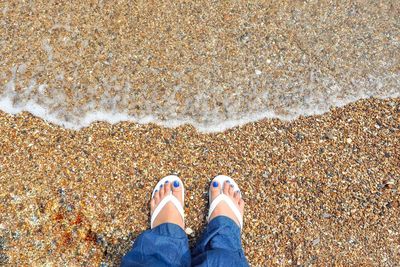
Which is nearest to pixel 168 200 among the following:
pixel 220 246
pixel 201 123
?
pixel 220 246

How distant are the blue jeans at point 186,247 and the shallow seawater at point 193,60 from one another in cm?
69

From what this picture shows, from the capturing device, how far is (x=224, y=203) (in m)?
2.65

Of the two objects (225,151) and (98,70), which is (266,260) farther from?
(98,70)

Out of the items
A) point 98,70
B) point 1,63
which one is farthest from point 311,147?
point 1,63

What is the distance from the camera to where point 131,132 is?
2809mm

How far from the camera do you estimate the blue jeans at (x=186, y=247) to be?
2.33m

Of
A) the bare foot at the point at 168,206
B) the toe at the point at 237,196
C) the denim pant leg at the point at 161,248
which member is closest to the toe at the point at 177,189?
the bare foot at the point at 168,206

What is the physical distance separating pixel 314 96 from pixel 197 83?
0.84 m

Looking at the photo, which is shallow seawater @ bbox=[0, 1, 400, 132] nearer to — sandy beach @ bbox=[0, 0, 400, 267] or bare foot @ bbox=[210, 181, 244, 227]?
sandy beach @ bbox=[0, 0, 400, 267]

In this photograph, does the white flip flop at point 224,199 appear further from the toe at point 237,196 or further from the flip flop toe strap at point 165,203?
the flip flop toe strap at point 165,203

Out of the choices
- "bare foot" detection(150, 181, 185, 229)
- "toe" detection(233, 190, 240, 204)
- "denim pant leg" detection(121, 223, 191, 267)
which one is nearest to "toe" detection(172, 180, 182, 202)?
"bare foot" detection(150, 181, 185, 229)

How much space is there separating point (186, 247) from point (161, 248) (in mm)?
161

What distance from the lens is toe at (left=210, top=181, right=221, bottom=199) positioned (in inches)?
106

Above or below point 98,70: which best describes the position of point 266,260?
below
